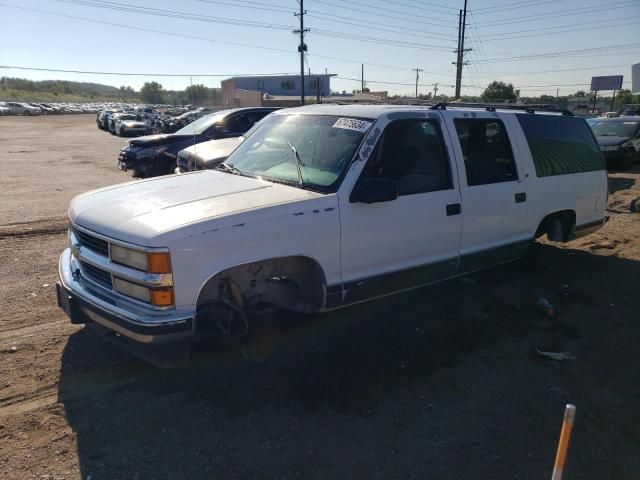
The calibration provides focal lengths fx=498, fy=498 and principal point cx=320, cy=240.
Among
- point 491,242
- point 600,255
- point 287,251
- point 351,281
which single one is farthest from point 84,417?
point 600,255

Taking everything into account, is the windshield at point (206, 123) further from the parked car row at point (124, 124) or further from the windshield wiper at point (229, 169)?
the parked car row at point (124, 124)

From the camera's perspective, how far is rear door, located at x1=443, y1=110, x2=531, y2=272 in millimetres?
4609

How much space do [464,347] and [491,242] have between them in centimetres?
123

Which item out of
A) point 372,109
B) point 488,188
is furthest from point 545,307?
point 372,109

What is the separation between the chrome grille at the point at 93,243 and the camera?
3.32 m

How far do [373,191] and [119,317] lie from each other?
195 cm

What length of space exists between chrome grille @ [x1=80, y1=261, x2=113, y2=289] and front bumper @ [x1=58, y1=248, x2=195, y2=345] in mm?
51

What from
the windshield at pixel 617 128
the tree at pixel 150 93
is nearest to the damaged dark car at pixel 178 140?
the windshield at pixel 617 128

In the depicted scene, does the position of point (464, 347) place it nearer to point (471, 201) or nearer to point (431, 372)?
point (431, 372)

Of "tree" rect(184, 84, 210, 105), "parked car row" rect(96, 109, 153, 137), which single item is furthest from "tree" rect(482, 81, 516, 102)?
"tree" rect(184, 84, 210, 105)

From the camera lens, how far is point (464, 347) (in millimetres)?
4297

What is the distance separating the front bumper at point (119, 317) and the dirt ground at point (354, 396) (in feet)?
1.77

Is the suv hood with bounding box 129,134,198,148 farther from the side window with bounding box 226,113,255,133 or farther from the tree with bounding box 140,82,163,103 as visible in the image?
the tree with bounding box 140,82,163,103

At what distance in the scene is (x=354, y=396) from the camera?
351 centimetres
